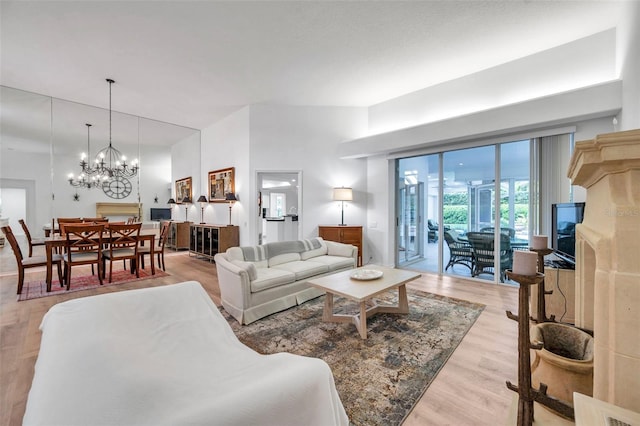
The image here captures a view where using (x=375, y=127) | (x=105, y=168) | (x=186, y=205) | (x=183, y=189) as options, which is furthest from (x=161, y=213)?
(x=375, y=127)

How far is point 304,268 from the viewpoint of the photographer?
132 inches

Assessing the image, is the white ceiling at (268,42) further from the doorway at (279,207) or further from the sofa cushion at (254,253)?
the sofa cushion at (254,253)

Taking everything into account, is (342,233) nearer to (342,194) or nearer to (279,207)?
(342,194)

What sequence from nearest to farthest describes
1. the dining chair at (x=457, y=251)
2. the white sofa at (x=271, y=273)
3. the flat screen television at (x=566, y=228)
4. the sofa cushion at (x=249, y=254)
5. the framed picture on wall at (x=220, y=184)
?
the flat screen television at (x=566, y=228)
the white sofa at (x=271, y=273)
the sofa cushion at (x=249, y=254)
the dining chair at (x=457, y=251)
the framed picture on wall at (x=220, y=184)

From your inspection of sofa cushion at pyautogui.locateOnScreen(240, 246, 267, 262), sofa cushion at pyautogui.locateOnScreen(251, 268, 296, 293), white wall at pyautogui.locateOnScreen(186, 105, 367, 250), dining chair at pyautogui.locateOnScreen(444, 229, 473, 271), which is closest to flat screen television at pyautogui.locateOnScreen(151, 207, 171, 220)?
white wall at pyautogui.locateOnScreen(186, 105, 367, 250)

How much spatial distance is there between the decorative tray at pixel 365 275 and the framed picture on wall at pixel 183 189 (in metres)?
6.06

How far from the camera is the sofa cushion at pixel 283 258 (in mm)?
3536

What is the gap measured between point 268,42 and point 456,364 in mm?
3986

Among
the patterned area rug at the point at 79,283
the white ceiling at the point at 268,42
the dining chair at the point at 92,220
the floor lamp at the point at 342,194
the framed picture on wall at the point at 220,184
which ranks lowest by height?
the patterned area rug at the point at 79,283

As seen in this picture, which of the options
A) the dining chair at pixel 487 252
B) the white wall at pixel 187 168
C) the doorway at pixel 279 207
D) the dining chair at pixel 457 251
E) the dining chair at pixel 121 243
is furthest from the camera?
the white wall at pixel 187 168

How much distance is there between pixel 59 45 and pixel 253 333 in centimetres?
436

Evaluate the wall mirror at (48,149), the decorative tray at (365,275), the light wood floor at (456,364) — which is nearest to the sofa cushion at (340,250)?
the decorative tray at (365,275)

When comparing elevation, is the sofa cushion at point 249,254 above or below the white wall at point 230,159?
below

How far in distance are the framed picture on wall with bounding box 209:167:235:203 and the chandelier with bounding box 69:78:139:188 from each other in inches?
64.5
